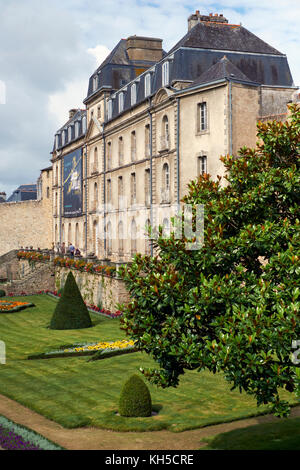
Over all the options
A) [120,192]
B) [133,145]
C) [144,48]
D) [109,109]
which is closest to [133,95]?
[133,145]

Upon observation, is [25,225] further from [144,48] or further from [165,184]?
[165,184]

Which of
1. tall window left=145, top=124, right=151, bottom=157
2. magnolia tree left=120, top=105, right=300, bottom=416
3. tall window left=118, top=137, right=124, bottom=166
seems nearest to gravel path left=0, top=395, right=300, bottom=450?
magnolia tree left=120, top=105, right=300, bottom=416

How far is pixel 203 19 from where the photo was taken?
39094 millimetres

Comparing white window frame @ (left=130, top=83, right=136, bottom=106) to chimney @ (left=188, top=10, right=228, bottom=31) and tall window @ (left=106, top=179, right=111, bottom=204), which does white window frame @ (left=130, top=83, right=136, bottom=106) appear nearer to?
chimney @ (left=188, top=10, right=228, bottom=31)

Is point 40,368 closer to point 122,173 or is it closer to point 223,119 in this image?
point 223,119

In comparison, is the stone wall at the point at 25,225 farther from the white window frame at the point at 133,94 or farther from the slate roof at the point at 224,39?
the slate roof at the point at 224,39

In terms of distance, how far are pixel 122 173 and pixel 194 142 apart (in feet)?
41.8

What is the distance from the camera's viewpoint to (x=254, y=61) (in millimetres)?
36719

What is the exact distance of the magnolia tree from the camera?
9.20 meters

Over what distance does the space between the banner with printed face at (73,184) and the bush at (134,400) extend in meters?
41.5

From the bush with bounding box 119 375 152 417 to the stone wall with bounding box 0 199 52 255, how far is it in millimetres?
53927

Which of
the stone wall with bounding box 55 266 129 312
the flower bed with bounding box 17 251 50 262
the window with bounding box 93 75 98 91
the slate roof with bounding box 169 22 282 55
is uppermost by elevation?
the window with bounding box 93 75 98 91

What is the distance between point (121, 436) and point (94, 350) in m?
10.3

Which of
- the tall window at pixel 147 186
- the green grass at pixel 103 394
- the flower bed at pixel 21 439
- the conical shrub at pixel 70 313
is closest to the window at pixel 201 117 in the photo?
the tall window at pixel 147 186
